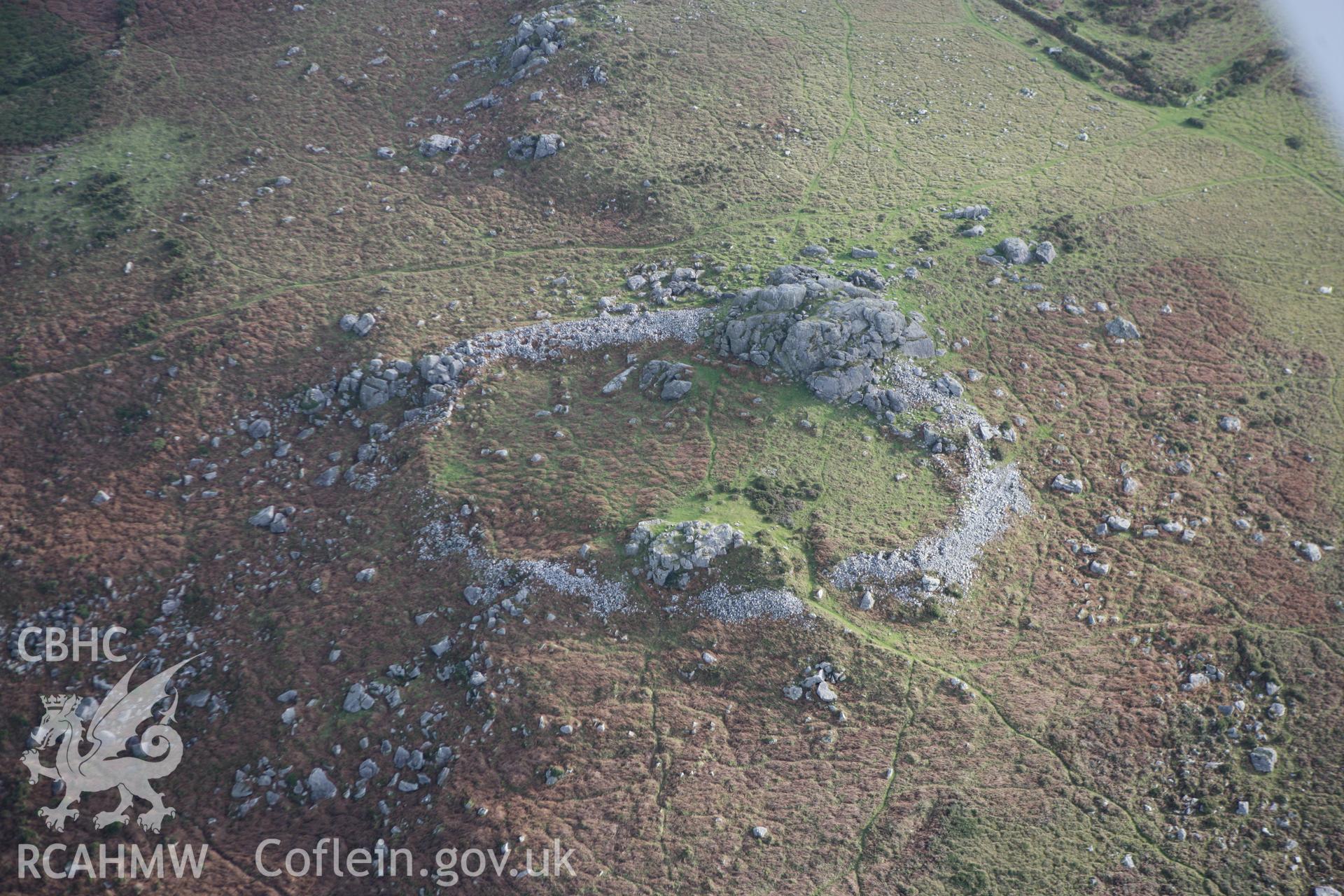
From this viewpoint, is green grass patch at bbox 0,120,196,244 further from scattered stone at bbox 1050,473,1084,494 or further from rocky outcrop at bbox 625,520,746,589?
scattered stone at bbox 1050,473,1084,494

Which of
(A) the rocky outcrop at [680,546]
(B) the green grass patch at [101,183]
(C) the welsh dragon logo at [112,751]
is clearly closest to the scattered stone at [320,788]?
(C) the welsh dragon logo at [112,751]

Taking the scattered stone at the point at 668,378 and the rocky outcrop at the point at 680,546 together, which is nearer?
the rocky outcrop at the point at 680,546

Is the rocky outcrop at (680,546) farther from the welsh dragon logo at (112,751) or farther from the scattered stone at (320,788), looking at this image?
the welsh dragon logo at (112,751)

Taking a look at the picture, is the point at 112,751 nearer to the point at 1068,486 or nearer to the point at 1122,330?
the point at 1068,486

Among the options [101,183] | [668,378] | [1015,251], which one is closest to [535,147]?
[668,378]

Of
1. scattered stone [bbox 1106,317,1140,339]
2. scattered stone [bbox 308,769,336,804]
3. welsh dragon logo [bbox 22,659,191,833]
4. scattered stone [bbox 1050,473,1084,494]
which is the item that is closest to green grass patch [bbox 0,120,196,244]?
welsh dragon logo [bbox 22,659,191,833]

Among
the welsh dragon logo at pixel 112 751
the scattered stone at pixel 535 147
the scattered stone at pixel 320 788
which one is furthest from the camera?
the scattered stone at pixel 535 147

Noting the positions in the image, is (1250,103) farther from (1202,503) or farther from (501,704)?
(501,704)

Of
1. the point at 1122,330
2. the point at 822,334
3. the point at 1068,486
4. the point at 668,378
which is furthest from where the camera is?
the point at 1122,330
